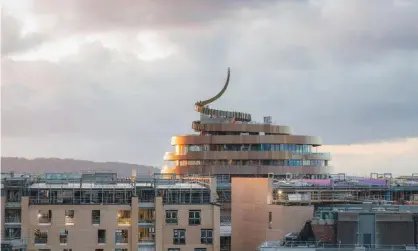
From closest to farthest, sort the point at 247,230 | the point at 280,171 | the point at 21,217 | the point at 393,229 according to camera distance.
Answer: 1. the point at 393,229
2. the point at 21,217
3. the point at 247,230
4. the point at 280,171

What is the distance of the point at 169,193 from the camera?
283ft

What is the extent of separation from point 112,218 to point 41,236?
6.09 meters

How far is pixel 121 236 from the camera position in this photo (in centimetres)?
8456

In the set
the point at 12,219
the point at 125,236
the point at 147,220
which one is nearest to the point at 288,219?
the point at 147,220

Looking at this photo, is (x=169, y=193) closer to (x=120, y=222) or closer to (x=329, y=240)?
(x=120, y=222)

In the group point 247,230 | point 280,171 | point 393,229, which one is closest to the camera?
point 393,229

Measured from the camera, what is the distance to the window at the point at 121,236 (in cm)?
8444

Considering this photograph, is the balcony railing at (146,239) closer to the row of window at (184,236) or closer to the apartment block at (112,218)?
the apartment block at (112,218)

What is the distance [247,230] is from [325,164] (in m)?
54.9

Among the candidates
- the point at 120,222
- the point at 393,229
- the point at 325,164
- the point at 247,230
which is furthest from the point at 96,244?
the point at 325,164

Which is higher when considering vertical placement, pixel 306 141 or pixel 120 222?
pixel 306 141

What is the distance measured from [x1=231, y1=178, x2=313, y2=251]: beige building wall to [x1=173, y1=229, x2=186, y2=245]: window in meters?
7.33

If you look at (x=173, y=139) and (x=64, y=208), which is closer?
(x=64, y=208)

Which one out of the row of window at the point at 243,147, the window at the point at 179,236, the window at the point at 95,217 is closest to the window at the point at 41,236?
the window at the point at 95,217
